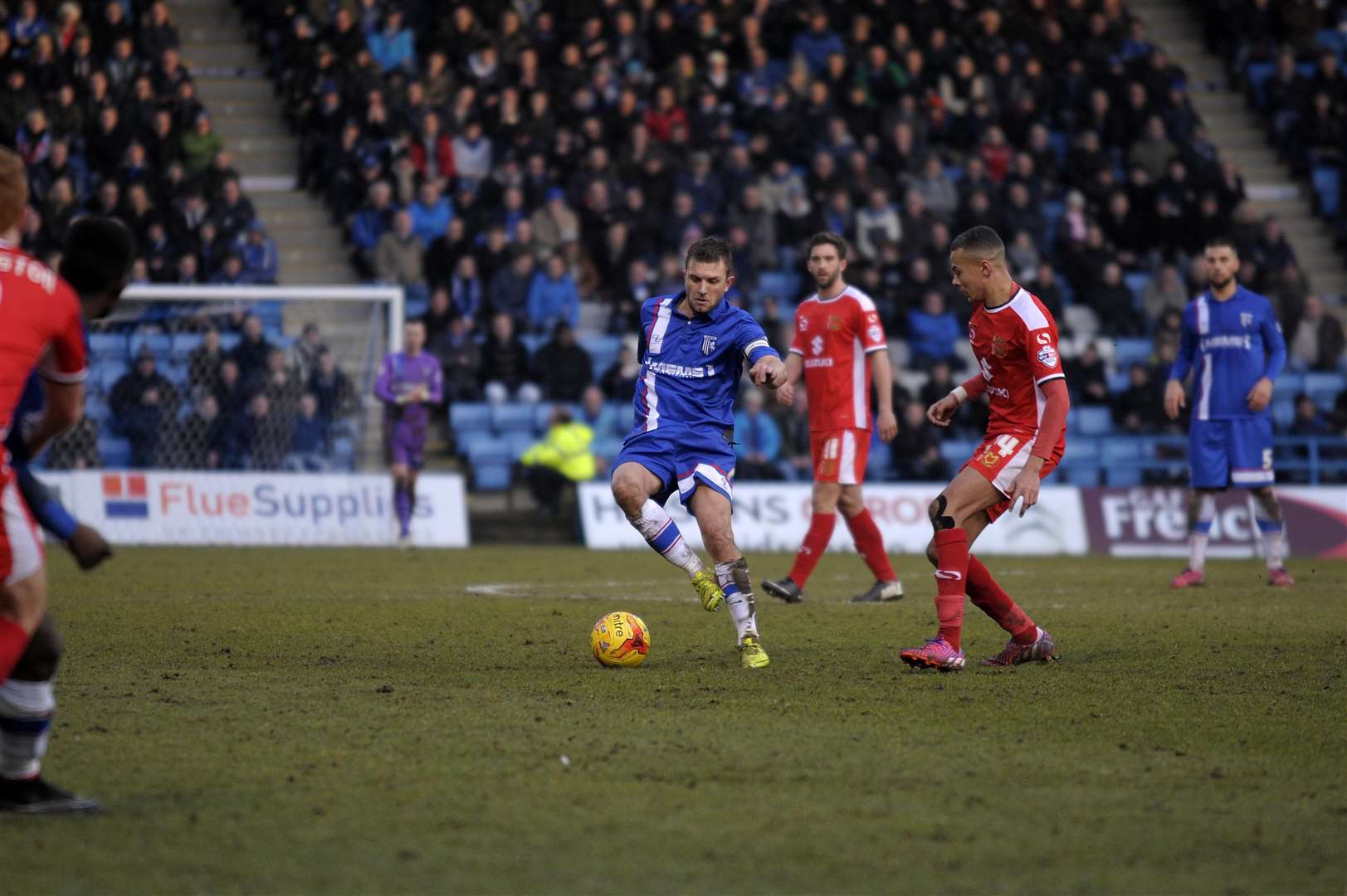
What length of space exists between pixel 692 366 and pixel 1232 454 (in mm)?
6544

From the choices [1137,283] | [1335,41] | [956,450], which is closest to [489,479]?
[956,450]

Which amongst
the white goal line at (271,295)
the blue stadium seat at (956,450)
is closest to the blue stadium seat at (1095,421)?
the blue stadium seat at (956,450)

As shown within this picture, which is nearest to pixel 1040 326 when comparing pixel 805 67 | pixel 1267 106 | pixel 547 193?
pixel 547 193

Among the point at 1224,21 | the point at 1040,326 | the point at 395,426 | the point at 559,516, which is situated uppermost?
the point at 1224,21

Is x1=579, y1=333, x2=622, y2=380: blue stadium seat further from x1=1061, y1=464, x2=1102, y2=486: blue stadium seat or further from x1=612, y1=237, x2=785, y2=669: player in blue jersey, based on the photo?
x1=612, y1=237, x2=785, y2=669: player in blue jersey

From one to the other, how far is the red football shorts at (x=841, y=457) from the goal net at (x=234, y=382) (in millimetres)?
8276

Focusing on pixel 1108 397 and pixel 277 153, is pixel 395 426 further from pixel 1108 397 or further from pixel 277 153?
pixel 1108 397

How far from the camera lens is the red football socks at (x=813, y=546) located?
11.8 metres

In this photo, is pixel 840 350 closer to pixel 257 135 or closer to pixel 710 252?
pixel 710 252

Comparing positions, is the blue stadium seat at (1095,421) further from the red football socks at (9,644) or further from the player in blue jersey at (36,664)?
→ the red football socks at (9,644)

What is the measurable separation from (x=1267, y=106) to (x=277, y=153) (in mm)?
15653

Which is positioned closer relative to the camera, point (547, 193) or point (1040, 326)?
point (1040, 326)

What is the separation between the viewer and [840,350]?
1205 cm

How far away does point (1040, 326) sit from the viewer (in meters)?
7.80
